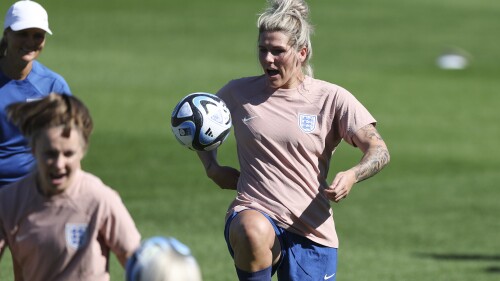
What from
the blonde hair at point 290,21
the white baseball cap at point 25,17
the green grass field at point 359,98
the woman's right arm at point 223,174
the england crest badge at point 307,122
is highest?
the blonde hair at point 290,21

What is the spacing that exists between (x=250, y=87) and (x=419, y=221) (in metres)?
8.47

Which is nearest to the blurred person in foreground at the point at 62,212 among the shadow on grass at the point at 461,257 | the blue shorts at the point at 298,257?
the blue shorts at the point at 298,257

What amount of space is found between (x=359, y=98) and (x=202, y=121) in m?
18.5

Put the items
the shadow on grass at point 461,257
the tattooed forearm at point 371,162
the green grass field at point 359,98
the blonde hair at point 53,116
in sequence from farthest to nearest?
the green grass field at point 359,98
the shadow on grass at point 461,257
the tattooed forearm at point 371,162
the blonde hair at point 53,116

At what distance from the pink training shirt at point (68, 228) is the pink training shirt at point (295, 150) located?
7.36ft

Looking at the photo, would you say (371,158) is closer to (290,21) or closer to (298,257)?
(298,257)

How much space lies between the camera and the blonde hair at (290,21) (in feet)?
27.6

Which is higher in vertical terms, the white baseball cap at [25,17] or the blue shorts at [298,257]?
the white baseball cap at [25,17]

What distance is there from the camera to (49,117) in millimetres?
6066

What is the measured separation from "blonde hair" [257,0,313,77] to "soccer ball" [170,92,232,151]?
60cm

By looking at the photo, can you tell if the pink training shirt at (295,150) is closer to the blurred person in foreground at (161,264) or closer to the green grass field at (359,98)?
the blurred person in foreground at (161,264)

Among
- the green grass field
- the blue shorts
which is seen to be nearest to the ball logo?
the blue shorts

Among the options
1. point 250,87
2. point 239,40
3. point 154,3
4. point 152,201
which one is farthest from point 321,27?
point 250,87

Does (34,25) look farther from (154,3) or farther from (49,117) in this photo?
(154,3)
